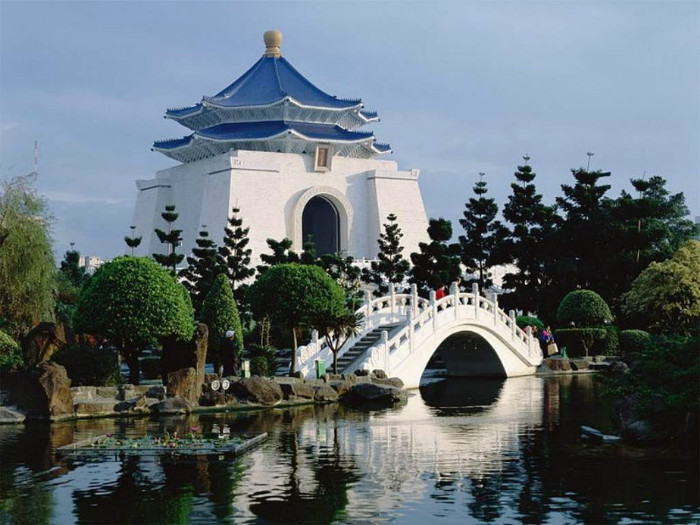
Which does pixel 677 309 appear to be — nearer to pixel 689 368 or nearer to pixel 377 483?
pixel 689 368

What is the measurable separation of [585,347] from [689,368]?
65.9 ft

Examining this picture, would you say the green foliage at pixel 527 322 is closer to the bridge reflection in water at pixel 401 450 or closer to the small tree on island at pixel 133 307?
the bridge reflection in water at pixel 401 450

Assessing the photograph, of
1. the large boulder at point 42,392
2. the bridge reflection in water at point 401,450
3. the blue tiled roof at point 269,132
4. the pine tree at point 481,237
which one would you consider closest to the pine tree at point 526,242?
the pine tree at point 481,237

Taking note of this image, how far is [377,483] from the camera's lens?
41.3 ft

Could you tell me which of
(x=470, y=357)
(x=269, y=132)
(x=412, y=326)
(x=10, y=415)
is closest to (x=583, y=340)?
(x=470, y=357)

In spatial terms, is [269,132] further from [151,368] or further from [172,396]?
[172,396]

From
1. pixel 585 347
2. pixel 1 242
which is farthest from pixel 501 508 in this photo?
pixel 585 347

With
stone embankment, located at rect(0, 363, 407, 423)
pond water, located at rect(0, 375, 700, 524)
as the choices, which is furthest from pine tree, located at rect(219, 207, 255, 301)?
pond water, located at rect(0, 375, 700, 524)

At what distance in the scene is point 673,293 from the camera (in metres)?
33.5

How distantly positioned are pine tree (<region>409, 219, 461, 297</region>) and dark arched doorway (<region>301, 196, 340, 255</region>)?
1360 centimetres

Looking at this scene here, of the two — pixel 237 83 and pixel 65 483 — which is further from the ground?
pixel 237 83

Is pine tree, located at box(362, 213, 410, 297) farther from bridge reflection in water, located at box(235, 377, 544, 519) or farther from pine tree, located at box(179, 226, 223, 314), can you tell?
bridge reflection in water, located at box(235, 377, 544, 519)

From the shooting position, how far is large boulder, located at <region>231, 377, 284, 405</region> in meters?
21.2

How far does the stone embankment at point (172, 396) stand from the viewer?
61.9ft
